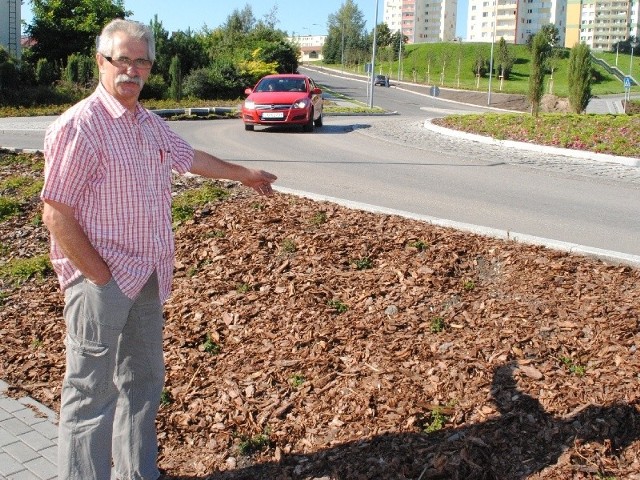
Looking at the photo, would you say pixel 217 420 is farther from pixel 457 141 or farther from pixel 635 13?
pixel 635 13

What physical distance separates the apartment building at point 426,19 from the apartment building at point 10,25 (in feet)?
447

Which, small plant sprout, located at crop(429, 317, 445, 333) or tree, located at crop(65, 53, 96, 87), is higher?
tree, located at crop(65, 53, 96, 87)

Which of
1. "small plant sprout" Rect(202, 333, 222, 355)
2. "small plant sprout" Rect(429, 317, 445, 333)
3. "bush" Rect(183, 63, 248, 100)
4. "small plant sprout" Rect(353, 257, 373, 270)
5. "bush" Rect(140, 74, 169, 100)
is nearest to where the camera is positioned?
"small plant sprout" Rect(429, 317, 445, 333)

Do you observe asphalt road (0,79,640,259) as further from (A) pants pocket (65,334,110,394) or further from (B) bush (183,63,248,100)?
(B) bush (183,63,248,100)

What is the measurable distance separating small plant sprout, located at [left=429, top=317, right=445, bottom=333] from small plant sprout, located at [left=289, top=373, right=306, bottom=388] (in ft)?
2.73

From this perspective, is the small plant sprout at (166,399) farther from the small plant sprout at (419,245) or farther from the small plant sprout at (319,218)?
the small plant sprout at (319,218)

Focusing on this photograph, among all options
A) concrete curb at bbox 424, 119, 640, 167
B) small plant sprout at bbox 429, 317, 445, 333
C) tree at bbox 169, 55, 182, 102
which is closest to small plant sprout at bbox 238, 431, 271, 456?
small plant sprout at bbox 429, 317, 445, 333

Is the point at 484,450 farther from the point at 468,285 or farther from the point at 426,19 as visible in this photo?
the point at 426,19

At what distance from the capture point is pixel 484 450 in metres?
3.74

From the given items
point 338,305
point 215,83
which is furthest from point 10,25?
point 338,305

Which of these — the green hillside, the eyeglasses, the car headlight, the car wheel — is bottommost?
the car wheel

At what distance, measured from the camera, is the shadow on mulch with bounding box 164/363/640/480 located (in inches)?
143

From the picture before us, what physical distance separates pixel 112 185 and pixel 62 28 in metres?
42.8

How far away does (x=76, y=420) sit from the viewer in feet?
11.3
